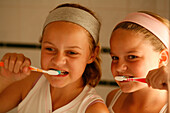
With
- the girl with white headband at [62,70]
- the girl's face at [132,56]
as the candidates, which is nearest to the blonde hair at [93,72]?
the girl with white headband at [62,70]

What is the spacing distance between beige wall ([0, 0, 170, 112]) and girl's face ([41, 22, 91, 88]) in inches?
2.2

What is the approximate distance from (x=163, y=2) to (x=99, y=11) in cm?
18

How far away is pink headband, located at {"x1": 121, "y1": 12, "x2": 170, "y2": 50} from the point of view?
0.59m

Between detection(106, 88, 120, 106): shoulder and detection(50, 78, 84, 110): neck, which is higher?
detection(50, 78, 84, 110): neck

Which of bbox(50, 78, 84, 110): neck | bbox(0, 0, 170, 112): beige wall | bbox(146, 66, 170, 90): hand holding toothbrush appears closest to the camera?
bbox(146, 66, 170, 90): hand holding toothbrush

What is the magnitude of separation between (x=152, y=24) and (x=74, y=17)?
0.23 metres

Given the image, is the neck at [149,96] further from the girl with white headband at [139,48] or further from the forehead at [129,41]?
the forehead at [129,41]

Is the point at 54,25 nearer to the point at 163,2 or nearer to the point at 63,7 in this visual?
the point at 63,7

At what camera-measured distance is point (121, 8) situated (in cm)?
57

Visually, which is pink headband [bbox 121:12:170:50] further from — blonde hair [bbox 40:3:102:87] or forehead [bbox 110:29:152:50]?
blonde hair [bbox 40:3:102:87]

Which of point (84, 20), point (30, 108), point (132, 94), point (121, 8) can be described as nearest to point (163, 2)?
point (121, 8)

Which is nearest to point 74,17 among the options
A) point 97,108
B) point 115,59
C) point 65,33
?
point 65,33

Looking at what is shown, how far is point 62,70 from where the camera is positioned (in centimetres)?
61

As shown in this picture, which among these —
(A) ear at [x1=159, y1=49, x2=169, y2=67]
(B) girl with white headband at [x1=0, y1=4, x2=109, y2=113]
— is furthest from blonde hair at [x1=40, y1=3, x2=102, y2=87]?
(A) ear at [x1=159, y1=49, x2=169, y2=67]
